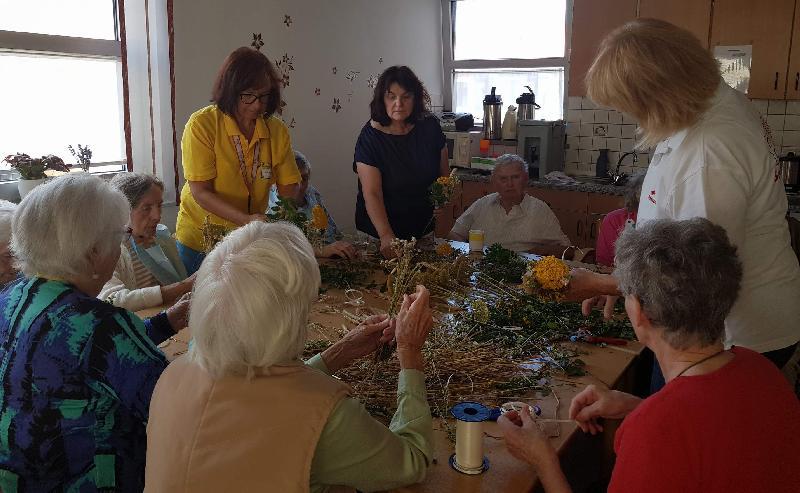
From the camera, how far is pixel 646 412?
1.37 metres

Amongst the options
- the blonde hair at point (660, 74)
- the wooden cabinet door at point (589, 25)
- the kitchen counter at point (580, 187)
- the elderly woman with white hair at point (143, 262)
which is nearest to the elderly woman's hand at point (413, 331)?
the blonde hair at point (660, 74)

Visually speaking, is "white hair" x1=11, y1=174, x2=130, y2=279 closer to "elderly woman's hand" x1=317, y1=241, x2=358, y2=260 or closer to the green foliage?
"elderly woman's hand" x1=317, y1=241, x2=358, y2=260

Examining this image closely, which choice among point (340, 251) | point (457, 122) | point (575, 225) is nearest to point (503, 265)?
point (340, 251)

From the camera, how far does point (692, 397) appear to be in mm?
1355

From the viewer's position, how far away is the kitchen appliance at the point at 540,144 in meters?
6.04

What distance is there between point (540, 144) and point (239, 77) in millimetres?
3516

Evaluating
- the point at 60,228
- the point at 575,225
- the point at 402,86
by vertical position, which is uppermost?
the point at 402,86

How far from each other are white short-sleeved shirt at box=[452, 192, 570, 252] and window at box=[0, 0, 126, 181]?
8.26 feet

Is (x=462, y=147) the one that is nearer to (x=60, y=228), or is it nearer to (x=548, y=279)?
(x=548, y=279)

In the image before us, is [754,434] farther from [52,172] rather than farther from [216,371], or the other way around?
[52,172]

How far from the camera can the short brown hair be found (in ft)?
10.5

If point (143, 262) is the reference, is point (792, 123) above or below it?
above

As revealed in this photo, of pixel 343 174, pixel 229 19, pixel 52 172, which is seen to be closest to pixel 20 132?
pixel 52 172

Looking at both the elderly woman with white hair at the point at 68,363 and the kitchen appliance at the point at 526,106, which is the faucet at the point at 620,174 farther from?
the elderly woman with white hair at the point at 68,363
